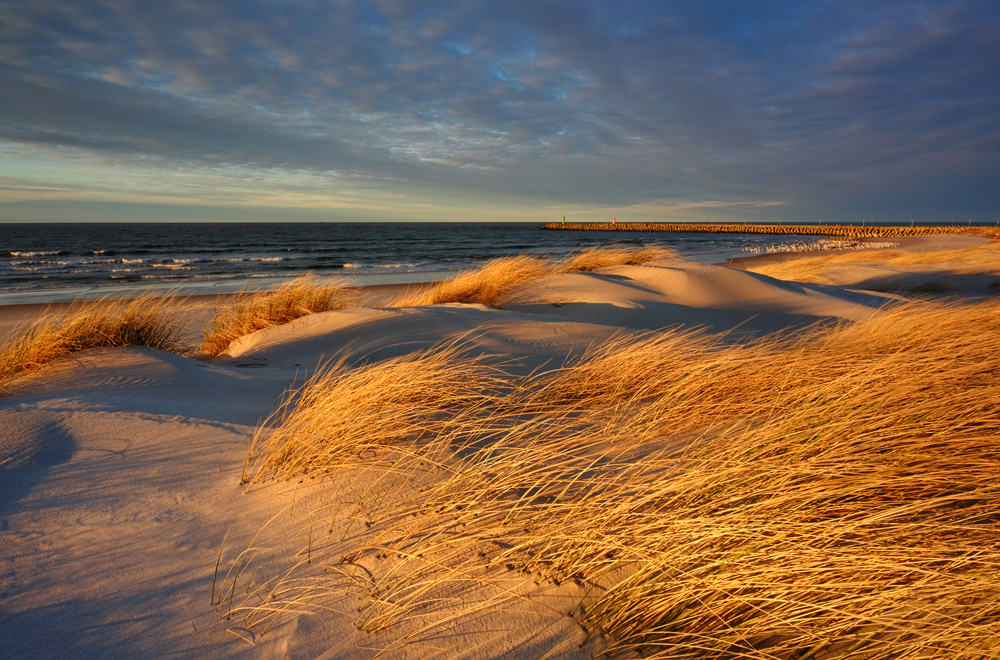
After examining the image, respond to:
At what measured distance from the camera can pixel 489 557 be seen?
1.64m

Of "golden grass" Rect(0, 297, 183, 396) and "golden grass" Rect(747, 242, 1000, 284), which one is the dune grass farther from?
"golden grass" Rect(747, 242, 1000, 284)

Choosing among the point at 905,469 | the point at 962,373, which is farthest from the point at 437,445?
the point at 962,373

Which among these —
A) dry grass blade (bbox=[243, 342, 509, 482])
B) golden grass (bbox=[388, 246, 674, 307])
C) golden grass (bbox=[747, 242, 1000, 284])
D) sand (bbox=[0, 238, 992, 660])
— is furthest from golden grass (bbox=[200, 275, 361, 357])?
golden grass (bbox=[747, 242, 1000, 284])

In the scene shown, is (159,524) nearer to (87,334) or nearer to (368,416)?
(368,416)

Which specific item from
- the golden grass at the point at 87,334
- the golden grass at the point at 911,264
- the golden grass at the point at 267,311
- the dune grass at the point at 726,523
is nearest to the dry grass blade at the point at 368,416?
the dune grass at the point at 726,523

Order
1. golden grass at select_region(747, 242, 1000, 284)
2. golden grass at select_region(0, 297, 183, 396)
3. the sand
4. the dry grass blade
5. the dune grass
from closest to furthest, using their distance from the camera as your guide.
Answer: the dune grass → the sand → the dry grass blade → golden grass at select_region(0, 297, 183, 396) → golden grass at select_region(747, 242, 1000, 284)

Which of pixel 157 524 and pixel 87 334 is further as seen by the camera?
pixel 87 334

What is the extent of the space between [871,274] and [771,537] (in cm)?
1313

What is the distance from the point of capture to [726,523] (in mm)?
1460

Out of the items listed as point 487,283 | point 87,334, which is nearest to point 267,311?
point 87,334

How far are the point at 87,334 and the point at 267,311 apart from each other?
215cm

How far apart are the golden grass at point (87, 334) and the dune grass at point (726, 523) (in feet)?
9.55

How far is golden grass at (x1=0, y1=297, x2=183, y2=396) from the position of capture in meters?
4.07

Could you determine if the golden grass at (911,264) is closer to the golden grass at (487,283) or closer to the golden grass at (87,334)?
the golden grass at (487,283)
